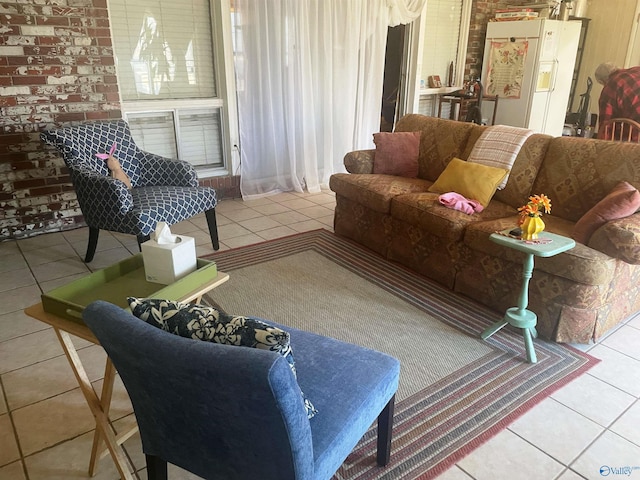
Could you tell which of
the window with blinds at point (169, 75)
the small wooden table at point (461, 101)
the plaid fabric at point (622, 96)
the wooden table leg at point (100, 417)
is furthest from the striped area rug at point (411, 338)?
the small wooden table at point (461, 101)

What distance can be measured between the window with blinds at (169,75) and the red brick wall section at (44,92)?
0.80 feet

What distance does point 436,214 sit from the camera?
9.10ft

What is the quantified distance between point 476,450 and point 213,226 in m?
2.29

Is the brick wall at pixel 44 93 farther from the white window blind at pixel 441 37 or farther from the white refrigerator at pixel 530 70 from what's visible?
the white refrigerator at pixel 530 70

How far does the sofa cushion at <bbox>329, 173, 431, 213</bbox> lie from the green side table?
3.40ft

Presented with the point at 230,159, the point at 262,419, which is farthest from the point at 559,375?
the point at 230,159

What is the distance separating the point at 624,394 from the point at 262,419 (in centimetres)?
176

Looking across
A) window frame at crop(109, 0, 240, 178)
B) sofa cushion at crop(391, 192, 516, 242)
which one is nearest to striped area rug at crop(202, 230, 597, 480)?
sofa cushion at crop(391, 192, 516, 242)

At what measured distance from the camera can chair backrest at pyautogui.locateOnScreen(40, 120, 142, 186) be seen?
2.95 meters

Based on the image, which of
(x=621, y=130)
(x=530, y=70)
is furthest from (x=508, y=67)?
(x=621, y=130)

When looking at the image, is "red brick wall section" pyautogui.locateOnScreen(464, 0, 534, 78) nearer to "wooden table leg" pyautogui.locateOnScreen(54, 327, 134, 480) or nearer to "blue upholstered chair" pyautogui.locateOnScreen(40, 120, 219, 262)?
"blue upholstered chair" pyautogui.locateOnScreen(40, 120, 219, 262)

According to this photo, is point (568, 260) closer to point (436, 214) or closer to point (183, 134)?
point (436, 214)

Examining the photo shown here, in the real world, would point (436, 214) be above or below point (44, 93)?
below

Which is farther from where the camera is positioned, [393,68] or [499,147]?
[393,68]
